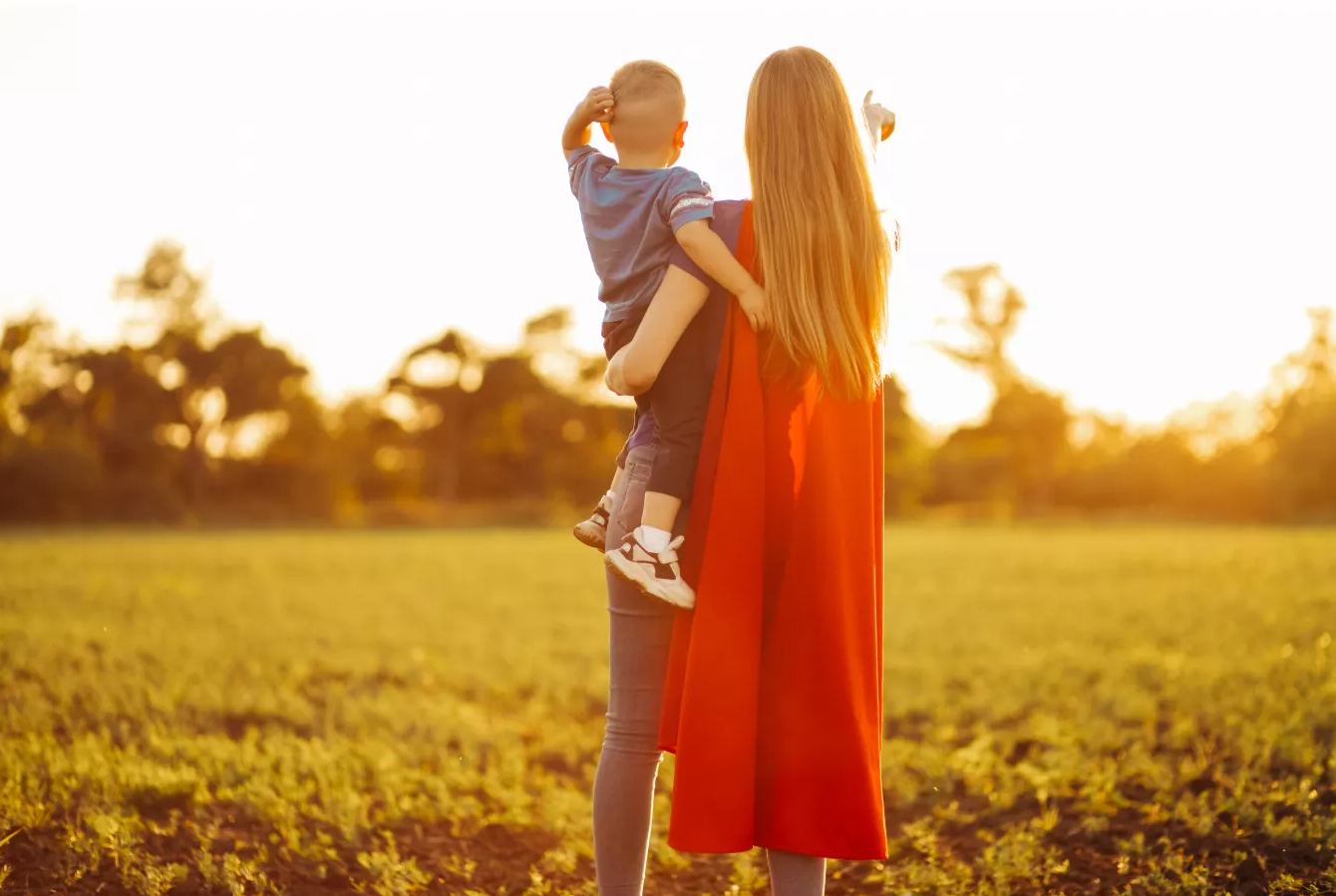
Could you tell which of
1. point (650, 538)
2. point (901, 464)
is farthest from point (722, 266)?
point (901, 464)

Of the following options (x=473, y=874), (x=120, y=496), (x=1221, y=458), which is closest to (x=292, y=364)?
(x=120, y=496)

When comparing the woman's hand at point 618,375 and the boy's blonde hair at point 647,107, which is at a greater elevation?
the boy's blonde hair at point 647,107

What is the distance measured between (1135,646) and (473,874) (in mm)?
6587

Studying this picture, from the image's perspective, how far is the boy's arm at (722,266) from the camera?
2.55 meters

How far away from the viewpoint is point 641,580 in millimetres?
2568

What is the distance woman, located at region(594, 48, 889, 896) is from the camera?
2623mm

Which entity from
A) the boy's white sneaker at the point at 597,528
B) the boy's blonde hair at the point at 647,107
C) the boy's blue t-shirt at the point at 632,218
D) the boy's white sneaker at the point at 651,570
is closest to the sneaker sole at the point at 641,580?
the boy's white sneaker at the point at 651,570

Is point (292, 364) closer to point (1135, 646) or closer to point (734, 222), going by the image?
point (1135, 646)

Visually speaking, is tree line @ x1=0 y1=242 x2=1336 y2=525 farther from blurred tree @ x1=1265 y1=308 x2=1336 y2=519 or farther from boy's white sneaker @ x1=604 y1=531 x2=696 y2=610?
boy's white sneaker @ x1=604 y1=531 x2=696 y2=610

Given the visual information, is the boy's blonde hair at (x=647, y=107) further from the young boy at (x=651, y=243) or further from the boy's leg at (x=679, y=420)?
the boy's leg at (x=679, y=420)

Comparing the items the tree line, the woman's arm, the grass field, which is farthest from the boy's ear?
the tree line

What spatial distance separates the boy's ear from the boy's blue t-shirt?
4.1 inches

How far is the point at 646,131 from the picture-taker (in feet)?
8.81

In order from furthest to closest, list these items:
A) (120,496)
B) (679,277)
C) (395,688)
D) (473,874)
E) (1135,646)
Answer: (120,496) → (1135,646) → (395,688) → (473,874) → (679,277)
